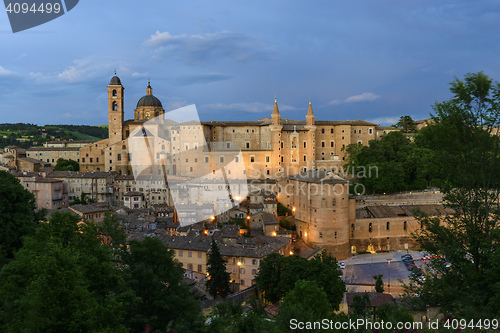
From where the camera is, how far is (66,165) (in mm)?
59406

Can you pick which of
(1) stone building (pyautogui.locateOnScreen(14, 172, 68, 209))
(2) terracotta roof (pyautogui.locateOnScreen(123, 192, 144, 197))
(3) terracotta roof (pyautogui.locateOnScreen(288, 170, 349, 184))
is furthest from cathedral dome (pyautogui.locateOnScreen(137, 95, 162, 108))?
(3) terracotta roof (pyautogui.locateOnScreen(288, 170, 349, 184))

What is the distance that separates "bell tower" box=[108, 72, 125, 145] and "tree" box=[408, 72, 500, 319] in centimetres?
5281

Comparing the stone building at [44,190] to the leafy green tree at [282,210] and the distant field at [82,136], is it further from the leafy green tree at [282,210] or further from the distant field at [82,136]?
the distant field at [82,136]

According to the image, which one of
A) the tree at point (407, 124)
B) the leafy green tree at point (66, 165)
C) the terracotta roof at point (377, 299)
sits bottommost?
the terracotta roof at point (377, 299)

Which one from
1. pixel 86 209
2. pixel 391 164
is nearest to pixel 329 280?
pixel 391 164

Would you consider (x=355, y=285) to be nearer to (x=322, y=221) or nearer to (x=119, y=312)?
(x=322, y=221)

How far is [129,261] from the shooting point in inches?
638

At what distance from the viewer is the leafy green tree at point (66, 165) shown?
2272 inches

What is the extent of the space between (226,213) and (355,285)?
16354 mm

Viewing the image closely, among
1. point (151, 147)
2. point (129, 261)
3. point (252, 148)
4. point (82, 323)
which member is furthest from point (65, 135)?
point (82, 323)

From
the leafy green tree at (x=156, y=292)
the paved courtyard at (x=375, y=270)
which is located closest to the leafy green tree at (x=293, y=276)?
the paved courtyard at (x=375, y=270)

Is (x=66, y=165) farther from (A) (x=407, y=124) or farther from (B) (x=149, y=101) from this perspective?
(A) (x=407, y=124)

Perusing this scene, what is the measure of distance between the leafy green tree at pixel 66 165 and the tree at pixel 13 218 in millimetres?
39916

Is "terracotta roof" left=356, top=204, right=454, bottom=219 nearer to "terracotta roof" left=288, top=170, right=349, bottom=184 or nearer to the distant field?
"terracotta roof" left=288, top=170, right=349, bottom=184
